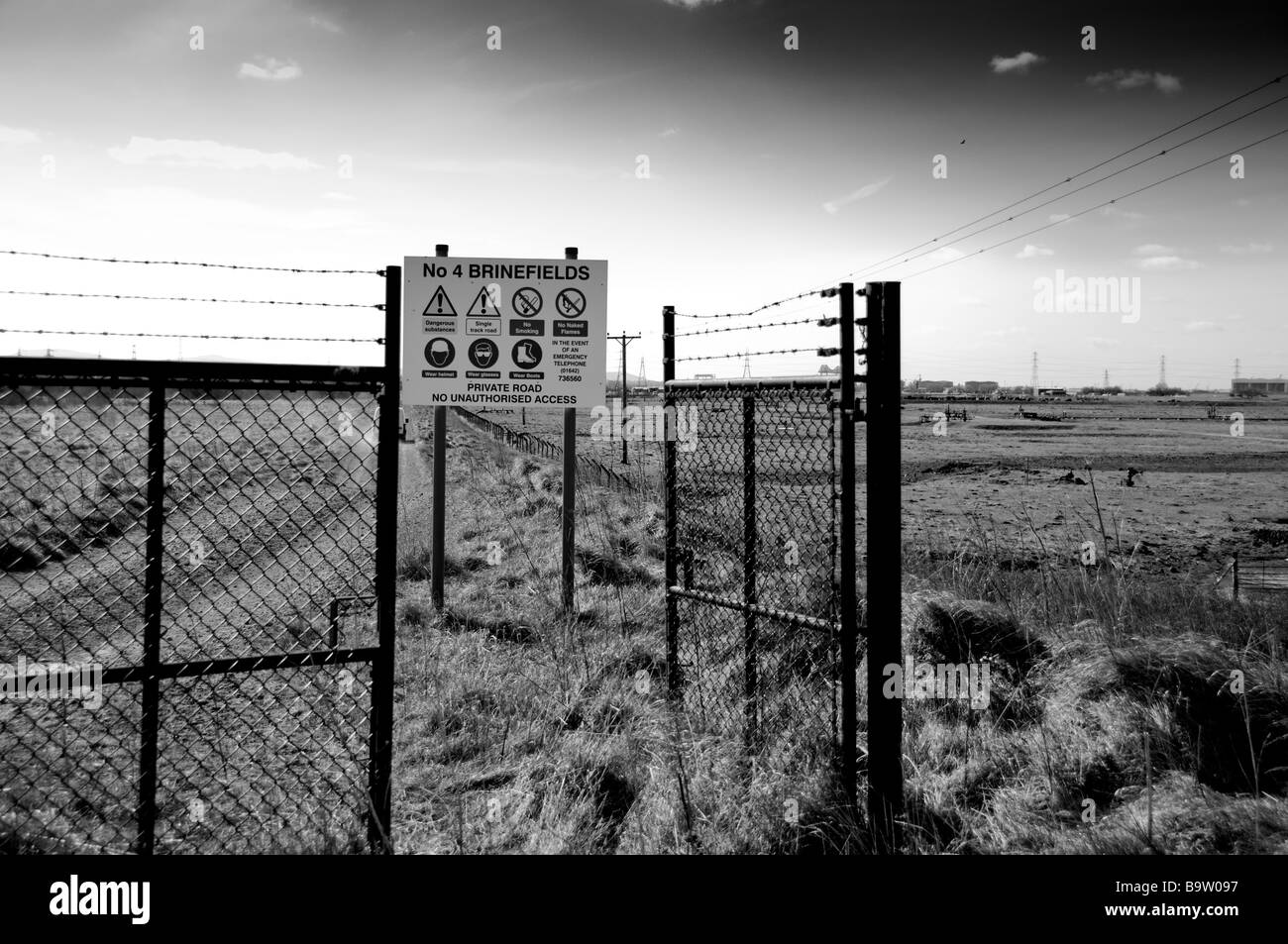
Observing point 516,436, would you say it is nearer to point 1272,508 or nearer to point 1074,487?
point 1074,487

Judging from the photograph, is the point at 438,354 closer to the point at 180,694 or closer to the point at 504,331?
the point at 504,331

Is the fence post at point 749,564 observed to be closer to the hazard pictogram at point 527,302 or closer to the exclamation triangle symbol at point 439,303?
the hazard pictogram at point 527,302

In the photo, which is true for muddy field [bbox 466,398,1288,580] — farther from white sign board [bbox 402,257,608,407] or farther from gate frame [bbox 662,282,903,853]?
white sign board [bbox 402,257,608,407]

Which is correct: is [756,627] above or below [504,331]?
below

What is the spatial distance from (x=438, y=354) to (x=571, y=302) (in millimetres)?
1155

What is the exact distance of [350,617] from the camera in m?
7.79

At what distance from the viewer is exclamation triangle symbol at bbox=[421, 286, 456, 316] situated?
757cm

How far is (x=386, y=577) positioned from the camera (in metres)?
3.87

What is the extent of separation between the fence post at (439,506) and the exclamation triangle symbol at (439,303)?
411 millimetres

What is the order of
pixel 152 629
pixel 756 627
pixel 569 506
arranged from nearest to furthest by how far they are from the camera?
pixel 152 629, pixel 756 627, pixel 569 506

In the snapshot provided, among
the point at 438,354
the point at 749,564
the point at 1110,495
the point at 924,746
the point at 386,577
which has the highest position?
the point at 438,354

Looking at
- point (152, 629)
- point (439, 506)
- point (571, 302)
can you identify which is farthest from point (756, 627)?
point (439, 506)

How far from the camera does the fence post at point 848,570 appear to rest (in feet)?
14.4
